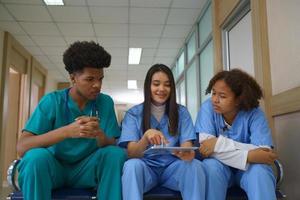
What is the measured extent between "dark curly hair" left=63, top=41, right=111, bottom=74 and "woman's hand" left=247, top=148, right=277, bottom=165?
34.9 inches

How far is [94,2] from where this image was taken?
13.7 ft

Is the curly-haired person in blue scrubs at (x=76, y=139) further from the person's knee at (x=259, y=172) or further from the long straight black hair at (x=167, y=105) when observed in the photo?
the person's knee at (x=259, y=172)

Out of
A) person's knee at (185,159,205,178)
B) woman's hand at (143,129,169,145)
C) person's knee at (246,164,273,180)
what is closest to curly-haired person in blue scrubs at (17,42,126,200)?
woman's hand at (143,129,169,145)

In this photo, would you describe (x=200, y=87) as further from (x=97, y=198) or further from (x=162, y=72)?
(x=97, y=198)

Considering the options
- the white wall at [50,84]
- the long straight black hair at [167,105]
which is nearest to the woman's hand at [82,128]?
the long straight black hair at [167,105]

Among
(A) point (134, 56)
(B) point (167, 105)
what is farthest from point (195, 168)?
(A) point (134, 56)

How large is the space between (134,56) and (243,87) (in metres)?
5.05

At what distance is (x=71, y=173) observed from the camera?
61.4 inches

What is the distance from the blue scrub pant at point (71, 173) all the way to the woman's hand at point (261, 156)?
2.00 feet

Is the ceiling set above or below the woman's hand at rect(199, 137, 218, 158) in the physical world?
above

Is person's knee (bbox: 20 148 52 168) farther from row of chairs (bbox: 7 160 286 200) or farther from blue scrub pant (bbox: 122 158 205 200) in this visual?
blue scrub pant (bbox: 122 158 205 200)

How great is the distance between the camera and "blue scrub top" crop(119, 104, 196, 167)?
1665 mm

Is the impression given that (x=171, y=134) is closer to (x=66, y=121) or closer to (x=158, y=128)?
(x=158, y=128)

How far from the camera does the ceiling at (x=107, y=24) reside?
4.30 m
